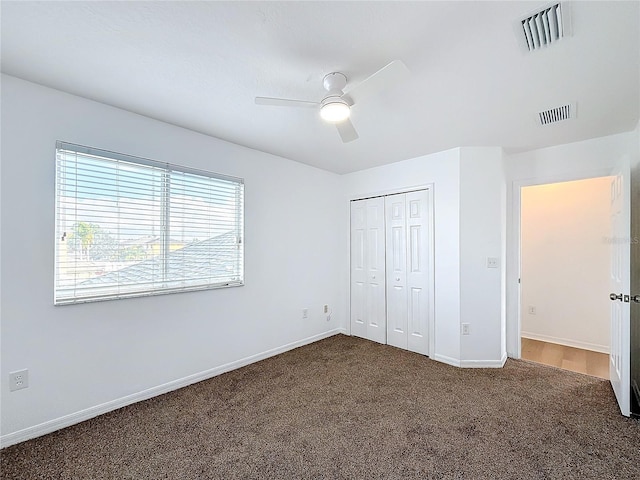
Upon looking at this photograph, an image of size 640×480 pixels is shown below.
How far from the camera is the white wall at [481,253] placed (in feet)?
10.5

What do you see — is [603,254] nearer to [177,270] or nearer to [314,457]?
[314,457]

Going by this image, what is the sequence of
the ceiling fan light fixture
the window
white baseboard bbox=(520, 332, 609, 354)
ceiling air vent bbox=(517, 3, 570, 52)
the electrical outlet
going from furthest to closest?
white baseboard bbox=(520, 332, 609, 354), the window, the electrical outlet, the ceiling fan light fixture, ceiling air vent bbox=(517, 3, 570, 52)

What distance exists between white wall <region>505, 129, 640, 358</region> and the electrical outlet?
4.40 metres

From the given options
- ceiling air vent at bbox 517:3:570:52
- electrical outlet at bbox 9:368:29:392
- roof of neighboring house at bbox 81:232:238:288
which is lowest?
electrical outlet at bbox 9:368:29:392

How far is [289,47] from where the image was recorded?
1.62 meters

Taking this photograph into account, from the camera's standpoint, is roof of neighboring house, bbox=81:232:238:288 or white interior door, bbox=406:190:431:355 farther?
white interior door, bbox=406:190:431:355

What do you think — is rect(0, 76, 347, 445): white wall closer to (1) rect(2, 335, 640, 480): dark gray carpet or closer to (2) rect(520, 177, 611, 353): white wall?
(1) rect(2, 335, 640, 480): dark gray carpet

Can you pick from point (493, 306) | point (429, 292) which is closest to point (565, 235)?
point (493, 306)

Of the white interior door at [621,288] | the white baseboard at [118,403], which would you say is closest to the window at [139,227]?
the white baseboard at [118,403]

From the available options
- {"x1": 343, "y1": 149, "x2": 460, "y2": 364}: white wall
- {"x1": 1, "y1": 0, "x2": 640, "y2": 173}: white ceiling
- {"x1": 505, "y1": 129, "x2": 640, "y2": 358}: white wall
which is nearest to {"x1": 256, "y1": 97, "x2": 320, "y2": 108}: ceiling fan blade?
{"x1": 1, "y1": 0, "x2": 640, "y2": 173}: white ceiling

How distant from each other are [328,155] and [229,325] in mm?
2195

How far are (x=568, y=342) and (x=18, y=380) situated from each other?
5680mm

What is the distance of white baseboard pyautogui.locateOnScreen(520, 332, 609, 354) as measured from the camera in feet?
12.3

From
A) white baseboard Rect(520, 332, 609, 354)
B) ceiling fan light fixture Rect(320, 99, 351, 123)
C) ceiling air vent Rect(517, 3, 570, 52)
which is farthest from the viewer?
white baseboard Rect(520, 332, 609, 354)
